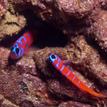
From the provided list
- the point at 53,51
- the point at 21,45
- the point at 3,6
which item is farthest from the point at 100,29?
the point at 21,45

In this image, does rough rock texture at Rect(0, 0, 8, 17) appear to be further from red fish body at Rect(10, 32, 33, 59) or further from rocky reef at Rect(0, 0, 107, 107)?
red fish body at Rect(10, 32, 33, 59)

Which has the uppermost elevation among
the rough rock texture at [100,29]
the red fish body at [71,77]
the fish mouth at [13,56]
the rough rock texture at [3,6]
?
the rough rock texture at [3,6]

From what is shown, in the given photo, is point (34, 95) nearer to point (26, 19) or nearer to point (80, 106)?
point (80, 106)

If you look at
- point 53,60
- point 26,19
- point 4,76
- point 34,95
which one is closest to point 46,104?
point 34,95

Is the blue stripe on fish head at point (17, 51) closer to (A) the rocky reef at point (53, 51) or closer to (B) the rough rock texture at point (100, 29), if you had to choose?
(A) the rocky reef at point (53, 51)

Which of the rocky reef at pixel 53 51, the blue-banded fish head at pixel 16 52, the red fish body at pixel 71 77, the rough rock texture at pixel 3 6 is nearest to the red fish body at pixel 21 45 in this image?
the blue-banded fish head at pixel 16 52

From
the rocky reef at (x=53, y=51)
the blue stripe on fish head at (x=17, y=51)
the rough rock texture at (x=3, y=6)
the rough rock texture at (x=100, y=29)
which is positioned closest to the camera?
the rough rock texture at (x=100, y=29)

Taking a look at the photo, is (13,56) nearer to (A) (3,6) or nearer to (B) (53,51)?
(B) (53,51)

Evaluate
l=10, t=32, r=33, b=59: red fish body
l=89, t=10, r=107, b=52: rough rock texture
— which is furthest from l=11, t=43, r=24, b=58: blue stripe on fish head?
l=89, t=10, r=107, b=52: rough rock texture
